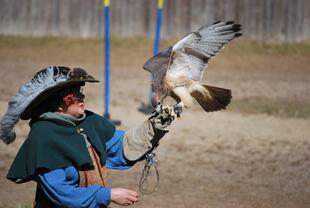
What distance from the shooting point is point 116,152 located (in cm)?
461

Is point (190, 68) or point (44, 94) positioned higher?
point (44, 94)

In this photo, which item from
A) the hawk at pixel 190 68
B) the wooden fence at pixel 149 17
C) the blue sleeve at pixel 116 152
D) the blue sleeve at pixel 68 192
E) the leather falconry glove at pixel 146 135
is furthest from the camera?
the wooden fence at pixel 149 17

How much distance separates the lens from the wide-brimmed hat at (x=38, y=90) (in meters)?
4.17

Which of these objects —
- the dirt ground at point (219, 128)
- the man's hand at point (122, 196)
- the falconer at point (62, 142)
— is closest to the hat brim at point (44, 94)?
the falconer at point (62, 142)

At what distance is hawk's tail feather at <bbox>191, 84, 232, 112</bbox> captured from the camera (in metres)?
5.83

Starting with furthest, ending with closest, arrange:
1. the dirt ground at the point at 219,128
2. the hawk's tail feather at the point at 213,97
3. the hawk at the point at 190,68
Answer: the dirt ground at the point at 219,128
the hawk's tail feather at the point at 213,97
the hawk at the point at 190,68

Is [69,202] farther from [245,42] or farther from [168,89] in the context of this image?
[245,42]

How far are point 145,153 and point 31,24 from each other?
13925 millimetres

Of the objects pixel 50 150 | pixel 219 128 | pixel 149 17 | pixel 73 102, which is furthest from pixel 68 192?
pixel 149 17

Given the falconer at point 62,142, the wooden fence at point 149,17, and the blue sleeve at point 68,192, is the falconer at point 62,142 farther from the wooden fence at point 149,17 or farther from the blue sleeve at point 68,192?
the wooden fence at point 149,17

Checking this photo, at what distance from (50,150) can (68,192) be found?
0.86ft

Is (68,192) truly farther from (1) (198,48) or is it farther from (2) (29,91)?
(1) (198,48)

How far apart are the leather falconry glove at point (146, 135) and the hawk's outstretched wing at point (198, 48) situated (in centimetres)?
132

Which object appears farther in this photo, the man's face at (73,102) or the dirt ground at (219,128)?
the dirt ground at (219,128)
